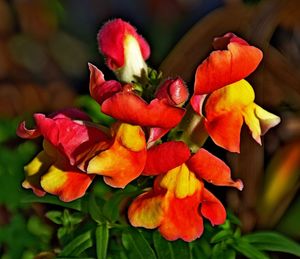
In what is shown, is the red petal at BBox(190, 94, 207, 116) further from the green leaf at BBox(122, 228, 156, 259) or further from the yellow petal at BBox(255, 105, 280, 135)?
the green leaf at BBox(122, 228, 156, 259)

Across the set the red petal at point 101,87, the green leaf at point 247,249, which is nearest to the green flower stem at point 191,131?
the red petal at point 101,87

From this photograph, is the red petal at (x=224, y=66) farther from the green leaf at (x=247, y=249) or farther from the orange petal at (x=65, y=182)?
the green leaf at (x=247, y=249)

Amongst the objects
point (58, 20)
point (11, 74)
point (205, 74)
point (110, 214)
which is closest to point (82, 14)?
point (58, 20)

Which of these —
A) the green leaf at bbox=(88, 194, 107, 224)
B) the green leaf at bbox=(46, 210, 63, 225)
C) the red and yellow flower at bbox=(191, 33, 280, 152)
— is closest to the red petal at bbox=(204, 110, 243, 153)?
the red and yellow flower at bbox=(191, 33, 280, 152)

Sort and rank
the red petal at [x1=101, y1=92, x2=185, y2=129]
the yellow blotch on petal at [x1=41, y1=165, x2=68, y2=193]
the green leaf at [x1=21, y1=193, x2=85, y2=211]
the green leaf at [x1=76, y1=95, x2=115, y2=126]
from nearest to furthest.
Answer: the red petal at [x1=101, y1=92, x2=185, y2=129] → the yellow blotch on petal at [x1=41, y1=165, x2=68, y2=193] → the green leaf at [x1=21, y1=193, x2=85, y2=211] → the green leaf at [x1=76, y1=95, x2=115, y2=126]

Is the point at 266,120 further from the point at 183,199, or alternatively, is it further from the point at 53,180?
the point at 53,180

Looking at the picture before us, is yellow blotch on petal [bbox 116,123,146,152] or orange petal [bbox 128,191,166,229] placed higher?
yellow blotch on petal [bbox 116,123,146,152]

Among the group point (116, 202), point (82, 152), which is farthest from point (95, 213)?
point (82, 152)
